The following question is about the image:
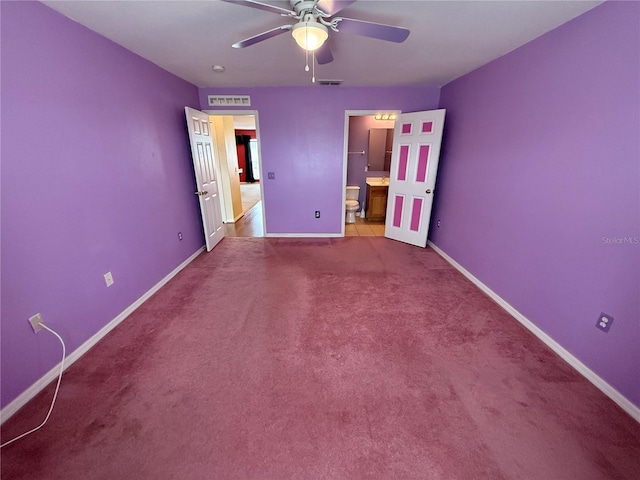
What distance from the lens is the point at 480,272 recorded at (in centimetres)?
287

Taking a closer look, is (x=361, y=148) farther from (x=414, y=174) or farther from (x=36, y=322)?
(x=36, y=322)

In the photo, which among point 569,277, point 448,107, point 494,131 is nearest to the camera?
Answer: point 569,277

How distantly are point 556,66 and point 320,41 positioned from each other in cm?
178

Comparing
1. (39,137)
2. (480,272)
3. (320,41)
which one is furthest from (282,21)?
(480,272)

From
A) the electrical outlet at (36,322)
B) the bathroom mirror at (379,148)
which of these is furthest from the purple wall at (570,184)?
the electrical outlet at (36,322)

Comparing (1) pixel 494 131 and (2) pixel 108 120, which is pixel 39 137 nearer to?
(2) pixel 108 120

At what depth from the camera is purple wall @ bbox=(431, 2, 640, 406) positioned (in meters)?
1.51

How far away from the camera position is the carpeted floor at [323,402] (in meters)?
1.25

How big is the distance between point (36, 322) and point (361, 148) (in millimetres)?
5322

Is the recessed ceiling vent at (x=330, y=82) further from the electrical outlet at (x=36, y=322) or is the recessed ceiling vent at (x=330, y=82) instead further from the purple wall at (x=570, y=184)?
the electrical outlet at (x=36, y=322)

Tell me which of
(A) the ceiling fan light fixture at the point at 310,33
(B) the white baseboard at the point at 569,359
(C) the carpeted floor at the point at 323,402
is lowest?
(C) the carpeted floor at the point at 323,402

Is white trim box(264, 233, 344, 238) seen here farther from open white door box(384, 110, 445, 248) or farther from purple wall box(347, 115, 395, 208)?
purple wall box(347, 115, 395, 208)

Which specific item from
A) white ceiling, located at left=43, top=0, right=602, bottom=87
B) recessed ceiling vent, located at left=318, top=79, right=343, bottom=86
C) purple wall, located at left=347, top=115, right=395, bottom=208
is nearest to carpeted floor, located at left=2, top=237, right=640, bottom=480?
white ceiling, located at left=43, top=0, right=602, bottom=87

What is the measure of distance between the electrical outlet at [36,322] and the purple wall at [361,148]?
16.7 feet
